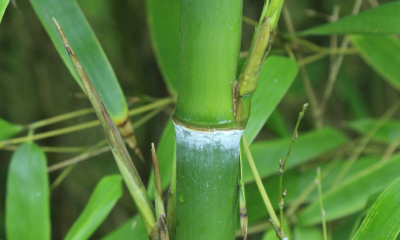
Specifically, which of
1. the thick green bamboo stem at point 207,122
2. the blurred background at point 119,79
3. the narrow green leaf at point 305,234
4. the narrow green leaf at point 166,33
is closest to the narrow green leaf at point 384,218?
the thick green bamboo stem at point 207,122

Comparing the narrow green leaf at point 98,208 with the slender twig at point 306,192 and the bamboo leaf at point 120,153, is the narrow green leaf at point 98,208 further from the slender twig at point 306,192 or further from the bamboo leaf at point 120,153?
the slender twig at point 306,192

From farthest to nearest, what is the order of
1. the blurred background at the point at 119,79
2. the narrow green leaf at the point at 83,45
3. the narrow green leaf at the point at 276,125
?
the blurred background at the point at 119,79, the narrow green leaf at the point at 276,125, the narrow green leaf at the point at 83,45

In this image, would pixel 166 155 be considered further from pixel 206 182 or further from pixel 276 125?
pixel 276 125

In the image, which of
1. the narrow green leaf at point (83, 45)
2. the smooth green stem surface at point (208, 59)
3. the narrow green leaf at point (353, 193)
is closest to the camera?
the smooth green stem surface at point (208, 59)

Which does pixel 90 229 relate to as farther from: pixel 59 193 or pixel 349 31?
pixel 59 193

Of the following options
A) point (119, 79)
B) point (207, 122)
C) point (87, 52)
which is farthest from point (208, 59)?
point (119, 79)

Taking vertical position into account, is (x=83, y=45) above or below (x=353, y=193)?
above

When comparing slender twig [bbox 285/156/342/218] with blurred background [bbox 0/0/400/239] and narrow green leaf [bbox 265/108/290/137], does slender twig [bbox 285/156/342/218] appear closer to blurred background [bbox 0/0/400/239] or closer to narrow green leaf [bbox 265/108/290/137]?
narrow green leaf [bbox 265/108/290/137]
